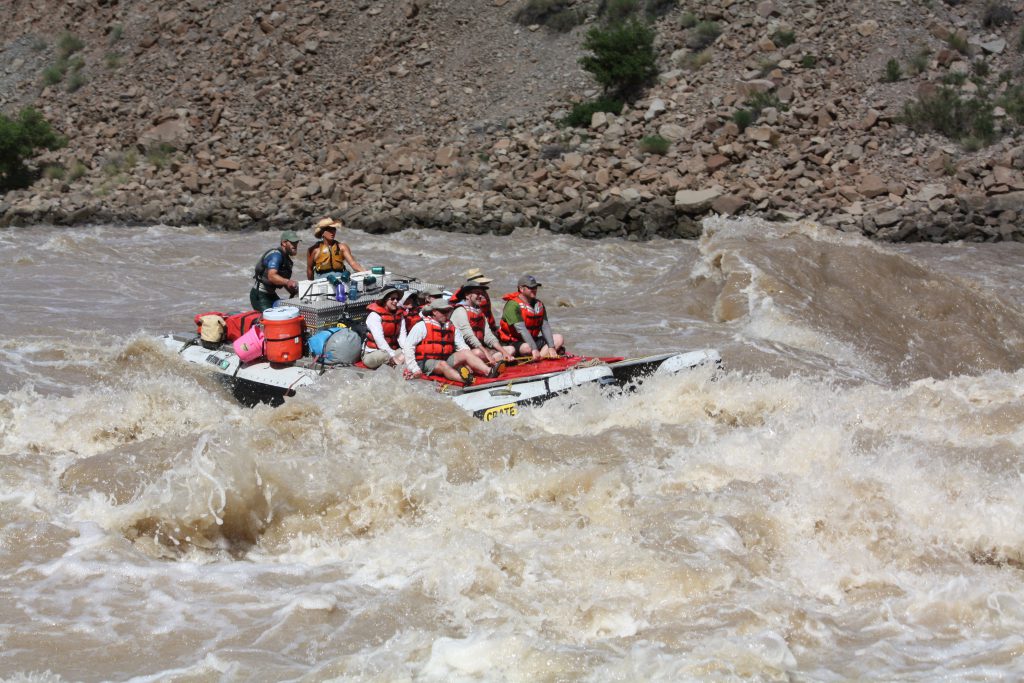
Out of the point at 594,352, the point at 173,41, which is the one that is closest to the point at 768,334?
the point at 594,352

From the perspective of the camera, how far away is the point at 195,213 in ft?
74.6

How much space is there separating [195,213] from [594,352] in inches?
514

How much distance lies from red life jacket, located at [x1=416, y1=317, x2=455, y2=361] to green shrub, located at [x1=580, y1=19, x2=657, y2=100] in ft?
55.4

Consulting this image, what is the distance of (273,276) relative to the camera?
1067 centimetres

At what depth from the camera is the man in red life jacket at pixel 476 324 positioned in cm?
944

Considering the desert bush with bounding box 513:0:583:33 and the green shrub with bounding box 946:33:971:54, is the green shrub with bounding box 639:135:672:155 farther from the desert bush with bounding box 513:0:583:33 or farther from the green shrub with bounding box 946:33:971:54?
the green shrub with bounding box 946:33:971:54

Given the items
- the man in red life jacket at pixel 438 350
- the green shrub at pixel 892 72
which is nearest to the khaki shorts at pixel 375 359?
the man in red life jacket at pixel 438 350

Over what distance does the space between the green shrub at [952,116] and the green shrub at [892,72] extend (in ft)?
3.10

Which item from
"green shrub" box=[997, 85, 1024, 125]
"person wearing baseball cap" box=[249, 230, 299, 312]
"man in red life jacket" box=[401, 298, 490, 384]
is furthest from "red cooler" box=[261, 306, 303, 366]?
"green shrub" box=[997, 85, 1024, 125]

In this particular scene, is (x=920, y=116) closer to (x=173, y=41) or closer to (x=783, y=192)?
(x=783, y=192)

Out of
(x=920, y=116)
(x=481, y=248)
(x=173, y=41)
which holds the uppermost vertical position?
(x=173, y=41)

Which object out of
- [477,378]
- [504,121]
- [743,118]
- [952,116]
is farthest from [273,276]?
[952,116]

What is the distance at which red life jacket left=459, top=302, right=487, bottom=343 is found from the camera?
375 inches

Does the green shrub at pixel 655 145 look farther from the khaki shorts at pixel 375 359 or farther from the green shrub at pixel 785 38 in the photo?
the khaki shorts at pixel 375 359
